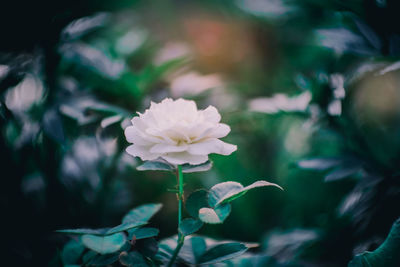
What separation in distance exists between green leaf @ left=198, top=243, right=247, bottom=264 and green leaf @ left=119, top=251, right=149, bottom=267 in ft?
0.35

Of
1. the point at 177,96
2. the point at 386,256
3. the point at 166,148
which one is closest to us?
the point at 166,148

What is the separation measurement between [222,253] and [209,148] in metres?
0.18

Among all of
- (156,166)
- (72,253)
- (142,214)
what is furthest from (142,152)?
(72,253)

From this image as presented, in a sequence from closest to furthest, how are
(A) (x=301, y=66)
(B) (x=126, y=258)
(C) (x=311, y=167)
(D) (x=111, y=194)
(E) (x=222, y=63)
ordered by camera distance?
(B) (x=126, y=258) < (C) (x=311, y=167) < (D) (x=111, y=194) < (A) (x=301, y=66) < (E) (x=222, y=63)

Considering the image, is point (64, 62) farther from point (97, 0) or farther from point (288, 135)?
point (288, 135)

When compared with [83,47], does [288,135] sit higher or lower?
lower

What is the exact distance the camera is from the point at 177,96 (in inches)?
31.9

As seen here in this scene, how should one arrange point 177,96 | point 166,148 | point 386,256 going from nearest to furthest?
point 166,148, point 386,256, point 177,96

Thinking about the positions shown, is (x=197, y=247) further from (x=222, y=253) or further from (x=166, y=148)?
(x=166, y=148)

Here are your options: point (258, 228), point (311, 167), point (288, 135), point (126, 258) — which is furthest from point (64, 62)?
point (288, 135)

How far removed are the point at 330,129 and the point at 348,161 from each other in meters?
0.12

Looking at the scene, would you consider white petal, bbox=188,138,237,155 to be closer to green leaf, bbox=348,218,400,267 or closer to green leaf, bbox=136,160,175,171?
green leaf, bbox=136,160,175,171

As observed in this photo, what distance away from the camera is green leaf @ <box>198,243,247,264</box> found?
0.43m

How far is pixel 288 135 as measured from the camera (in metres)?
1.36
